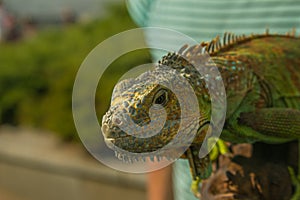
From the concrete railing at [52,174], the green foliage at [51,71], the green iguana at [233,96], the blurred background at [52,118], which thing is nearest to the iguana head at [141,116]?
the green iguana at [233,96]

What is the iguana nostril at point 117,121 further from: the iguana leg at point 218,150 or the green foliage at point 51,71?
the green foliage at point 51,71

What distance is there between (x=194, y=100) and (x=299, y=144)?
0.21m

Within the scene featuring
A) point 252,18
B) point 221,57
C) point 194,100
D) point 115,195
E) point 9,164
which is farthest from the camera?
point 9,164

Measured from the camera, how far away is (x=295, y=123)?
706mm

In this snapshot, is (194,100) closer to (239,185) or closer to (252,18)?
(239,185)

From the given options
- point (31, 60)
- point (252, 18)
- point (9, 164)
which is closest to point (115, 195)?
point (9, 164)

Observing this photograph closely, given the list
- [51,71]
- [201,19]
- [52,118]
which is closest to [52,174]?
[52,118]

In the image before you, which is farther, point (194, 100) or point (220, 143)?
point (220, 143)

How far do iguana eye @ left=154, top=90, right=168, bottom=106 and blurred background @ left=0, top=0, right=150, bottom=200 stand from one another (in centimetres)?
231

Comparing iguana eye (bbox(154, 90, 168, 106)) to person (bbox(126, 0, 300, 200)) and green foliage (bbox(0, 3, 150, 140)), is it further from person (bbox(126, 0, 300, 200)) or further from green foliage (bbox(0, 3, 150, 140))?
green foliage (bbox(0, 3, 150, 140))

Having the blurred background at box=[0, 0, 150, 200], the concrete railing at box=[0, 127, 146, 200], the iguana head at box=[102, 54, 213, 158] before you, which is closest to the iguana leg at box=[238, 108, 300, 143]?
the iguana head at box=[102, 54, 213, 158]

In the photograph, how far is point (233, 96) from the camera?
0.76 m

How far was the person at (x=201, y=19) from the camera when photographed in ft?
3.84

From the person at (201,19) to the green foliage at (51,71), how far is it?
6.87 feet
